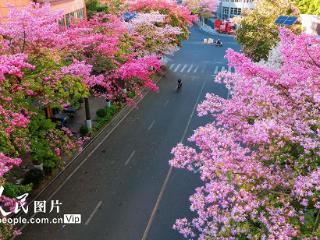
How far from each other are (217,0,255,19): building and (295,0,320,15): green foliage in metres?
43.0

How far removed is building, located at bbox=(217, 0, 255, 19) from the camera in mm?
82719

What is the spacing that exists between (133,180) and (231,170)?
12.1 m

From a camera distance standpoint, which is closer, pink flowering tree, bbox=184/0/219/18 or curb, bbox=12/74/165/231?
curb, bbox=12/74/165/231

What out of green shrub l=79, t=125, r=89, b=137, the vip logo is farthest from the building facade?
the vip logo

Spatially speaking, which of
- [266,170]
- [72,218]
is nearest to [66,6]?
[72,218]

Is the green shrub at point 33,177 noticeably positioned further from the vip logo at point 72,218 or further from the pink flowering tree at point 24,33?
the pink flowering tree at point 24,33

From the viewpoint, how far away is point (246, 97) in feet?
40.6

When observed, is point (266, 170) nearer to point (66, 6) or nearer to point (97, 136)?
point (97, 136)

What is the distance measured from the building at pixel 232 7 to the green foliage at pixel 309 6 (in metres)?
43.0

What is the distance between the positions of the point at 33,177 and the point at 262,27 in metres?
24.1

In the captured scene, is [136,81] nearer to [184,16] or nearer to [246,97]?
[246,97]

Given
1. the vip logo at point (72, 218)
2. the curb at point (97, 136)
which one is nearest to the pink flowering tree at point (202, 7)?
the curb at point (97, 136)

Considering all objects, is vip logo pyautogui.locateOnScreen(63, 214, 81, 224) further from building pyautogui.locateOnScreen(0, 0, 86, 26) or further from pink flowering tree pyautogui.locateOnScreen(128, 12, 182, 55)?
pink flowering tree pyautogui.locateOnScreen(128, 12, 182, 55)

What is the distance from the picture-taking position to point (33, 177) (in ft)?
63.2
